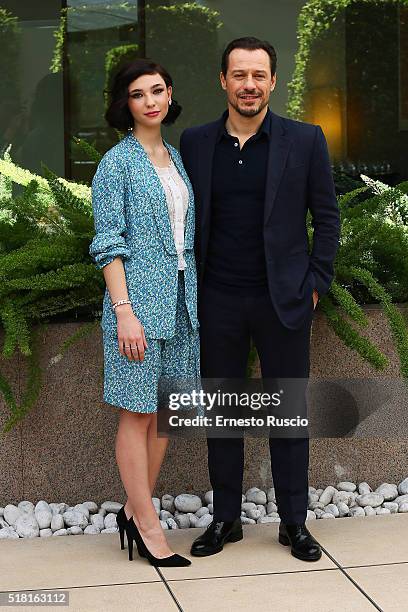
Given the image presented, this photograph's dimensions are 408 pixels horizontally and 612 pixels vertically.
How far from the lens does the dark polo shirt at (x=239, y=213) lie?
11.6 ft

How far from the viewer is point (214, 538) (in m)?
3.79

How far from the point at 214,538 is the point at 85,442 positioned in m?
0.73

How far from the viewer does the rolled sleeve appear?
3375 mm

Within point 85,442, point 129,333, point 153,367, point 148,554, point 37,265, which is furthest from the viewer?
point 85,442

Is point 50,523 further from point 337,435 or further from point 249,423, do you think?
point 337,435

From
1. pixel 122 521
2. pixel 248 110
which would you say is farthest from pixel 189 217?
pixel 122 521

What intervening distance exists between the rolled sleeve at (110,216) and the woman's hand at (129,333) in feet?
0.54

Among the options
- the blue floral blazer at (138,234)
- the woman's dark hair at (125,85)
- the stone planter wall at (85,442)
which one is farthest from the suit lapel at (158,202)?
the stone planter wall at (85,442)

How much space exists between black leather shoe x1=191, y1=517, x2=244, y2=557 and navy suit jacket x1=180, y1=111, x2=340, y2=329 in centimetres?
77

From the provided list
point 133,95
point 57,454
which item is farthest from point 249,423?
point 133,95

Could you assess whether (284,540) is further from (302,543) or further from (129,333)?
(129,333)

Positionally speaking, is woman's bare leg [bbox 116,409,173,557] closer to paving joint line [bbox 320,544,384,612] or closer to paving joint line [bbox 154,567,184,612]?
paving joint line [bbox 154,567,184,612]

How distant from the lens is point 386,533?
157 inches

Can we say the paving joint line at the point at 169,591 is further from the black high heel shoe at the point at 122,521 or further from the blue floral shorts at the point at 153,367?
the blue floral shorts at the point at 153,367
